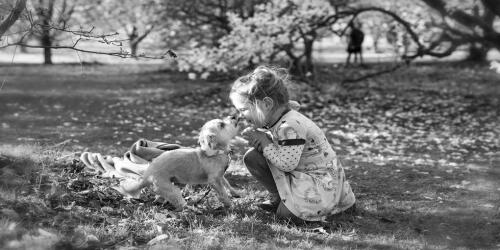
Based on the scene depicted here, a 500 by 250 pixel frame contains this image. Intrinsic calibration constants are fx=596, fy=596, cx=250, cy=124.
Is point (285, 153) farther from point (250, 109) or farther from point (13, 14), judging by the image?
point (13, 14)

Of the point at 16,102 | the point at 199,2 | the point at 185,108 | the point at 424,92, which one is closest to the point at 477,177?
the point at 185,108

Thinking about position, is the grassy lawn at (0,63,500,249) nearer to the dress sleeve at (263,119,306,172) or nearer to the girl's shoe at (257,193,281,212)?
the girl's shoe at (257,193,281,212)

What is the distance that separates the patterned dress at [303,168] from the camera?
430 centimetres

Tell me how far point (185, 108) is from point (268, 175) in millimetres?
7354

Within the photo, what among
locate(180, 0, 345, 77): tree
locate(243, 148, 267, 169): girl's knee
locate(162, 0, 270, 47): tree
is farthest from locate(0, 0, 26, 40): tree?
locate(162, 0, 270, 47): tree

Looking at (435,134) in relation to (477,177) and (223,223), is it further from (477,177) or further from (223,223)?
(223,223)

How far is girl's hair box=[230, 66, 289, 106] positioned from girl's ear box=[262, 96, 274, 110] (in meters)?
0.02

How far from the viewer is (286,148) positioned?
14.1ft

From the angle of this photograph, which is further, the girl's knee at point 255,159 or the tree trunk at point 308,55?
the tree trunk at point 308,55

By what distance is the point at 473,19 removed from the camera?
5.53m

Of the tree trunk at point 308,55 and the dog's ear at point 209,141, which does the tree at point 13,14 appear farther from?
the tree trunk at point 308,55

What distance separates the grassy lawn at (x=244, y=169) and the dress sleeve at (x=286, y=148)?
0.44 metres

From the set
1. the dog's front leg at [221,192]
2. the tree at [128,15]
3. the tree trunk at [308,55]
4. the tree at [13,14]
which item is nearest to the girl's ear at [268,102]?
the dog's front leg at [221,192]

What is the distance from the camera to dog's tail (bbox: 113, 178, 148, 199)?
439 centimetres
